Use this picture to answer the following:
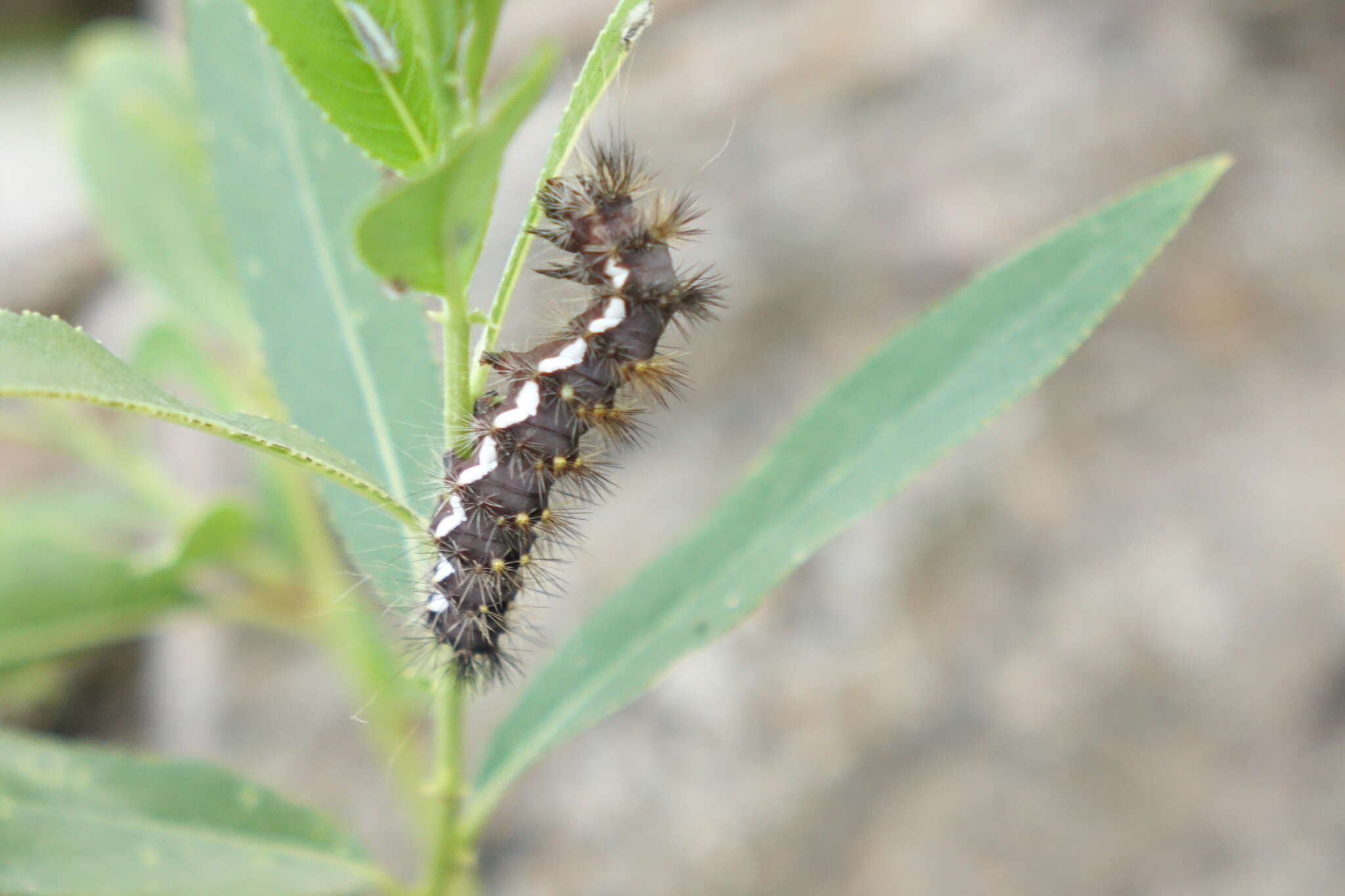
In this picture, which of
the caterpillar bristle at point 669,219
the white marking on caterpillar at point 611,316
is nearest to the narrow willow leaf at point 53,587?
the white marking on caterpillar at point 611,316

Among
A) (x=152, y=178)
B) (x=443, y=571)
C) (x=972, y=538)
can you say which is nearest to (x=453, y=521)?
(x=443, y=571)

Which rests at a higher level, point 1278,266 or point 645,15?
point 1278,266

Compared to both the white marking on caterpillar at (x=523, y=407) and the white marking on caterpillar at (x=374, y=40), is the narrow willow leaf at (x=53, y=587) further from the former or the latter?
the white marking on caterpillar at (x=374, y=40)

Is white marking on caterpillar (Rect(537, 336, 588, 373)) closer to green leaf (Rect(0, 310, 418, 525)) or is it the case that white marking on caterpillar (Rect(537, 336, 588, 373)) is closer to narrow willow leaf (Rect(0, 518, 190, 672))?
green leaf (Rect(0, 310, 418, 525))

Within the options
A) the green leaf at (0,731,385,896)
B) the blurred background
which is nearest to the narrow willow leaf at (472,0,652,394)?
the green leaf at (0,731,385,896)

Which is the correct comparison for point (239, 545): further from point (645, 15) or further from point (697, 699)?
point (645, 15)

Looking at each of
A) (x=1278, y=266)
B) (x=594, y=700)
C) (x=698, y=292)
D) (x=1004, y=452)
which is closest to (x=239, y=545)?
(x=594, y=700)
